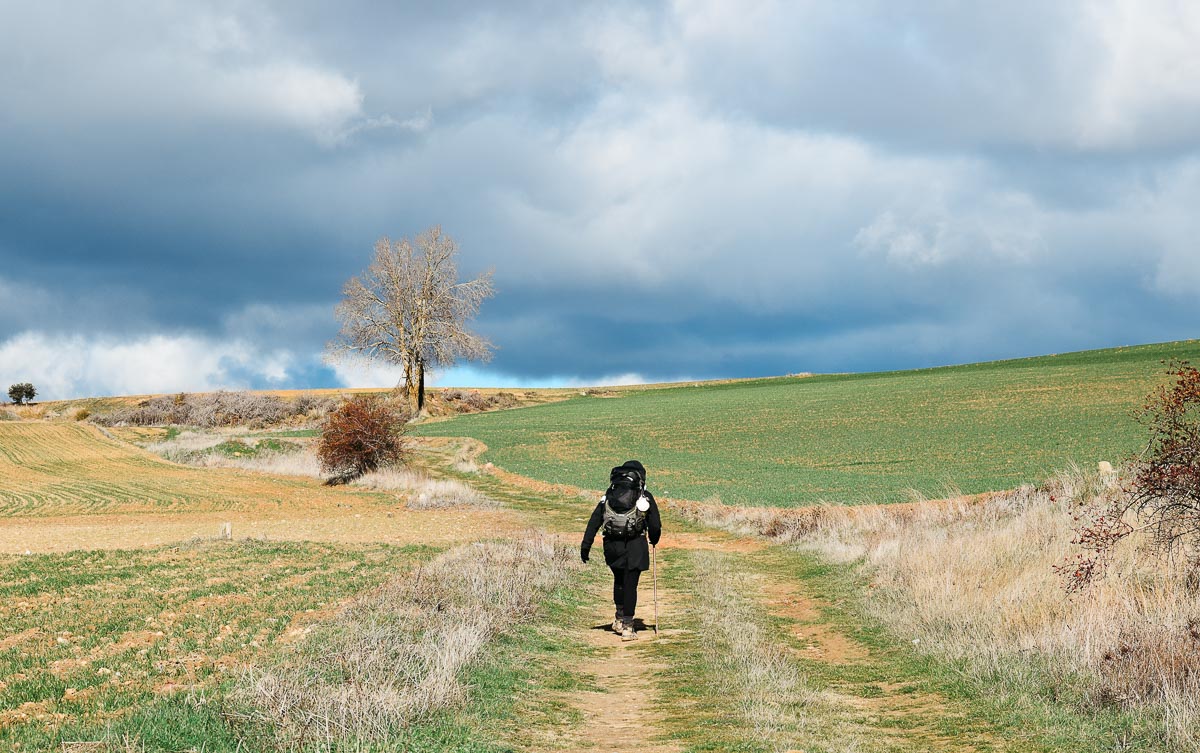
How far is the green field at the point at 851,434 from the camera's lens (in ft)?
120

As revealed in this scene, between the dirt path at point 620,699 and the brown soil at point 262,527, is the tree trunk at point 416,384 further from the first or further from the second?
the dirt path at point 620,699

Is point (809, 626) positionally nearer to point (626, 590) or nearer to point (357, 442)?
point (626, 590)

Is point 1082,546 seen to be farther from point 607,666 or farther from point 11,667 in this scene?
point 11,667

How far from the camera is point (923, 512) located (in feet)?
77.5

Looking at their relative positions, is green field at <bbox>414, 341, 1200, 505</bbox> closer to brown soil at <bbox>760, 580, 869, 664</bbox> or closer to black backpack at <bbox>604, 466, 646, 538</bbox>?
brown soil at <bbox>760, 580, 869, 664</bbox>

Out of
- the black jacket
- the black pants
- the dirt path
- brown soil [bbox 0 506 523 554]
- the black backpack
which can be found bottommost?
brown soil [bbox 0 506 523 554]

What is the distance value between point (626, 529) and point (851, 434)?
4421 centimetres

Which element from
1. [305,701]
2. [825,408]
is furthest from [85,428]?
[305,701]

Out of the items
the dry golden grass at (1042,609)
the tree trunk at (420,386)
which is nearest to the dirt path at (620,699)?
the dry golden grass at (1042,609)

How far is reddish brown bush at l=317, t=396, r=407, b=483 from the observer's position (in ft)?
152

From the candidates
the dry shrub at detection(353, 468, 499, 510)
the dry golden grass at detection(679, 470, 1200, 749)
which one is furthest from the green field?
the dry golden grass at detection(679, 470, 1200, 749)

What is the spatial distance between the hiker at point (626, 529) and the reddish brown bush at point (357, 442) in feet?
115

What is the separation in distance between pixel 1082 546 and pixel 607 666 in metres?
8.08

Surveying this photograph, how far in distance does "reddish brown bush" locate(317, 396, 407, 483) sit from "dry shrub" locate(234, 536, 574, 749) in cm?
3074
